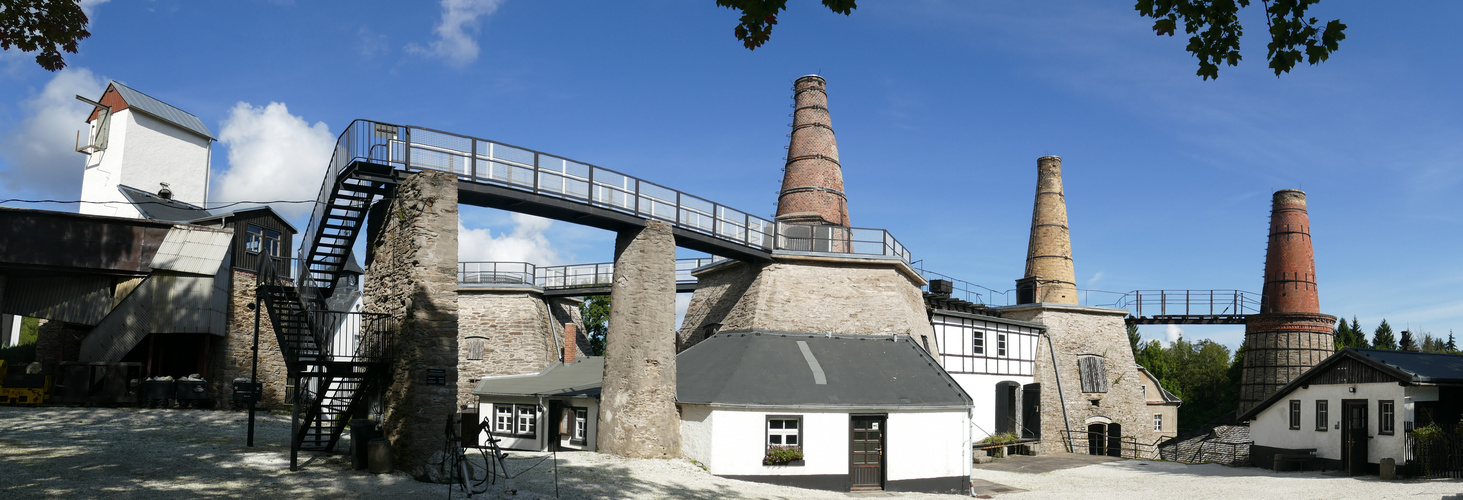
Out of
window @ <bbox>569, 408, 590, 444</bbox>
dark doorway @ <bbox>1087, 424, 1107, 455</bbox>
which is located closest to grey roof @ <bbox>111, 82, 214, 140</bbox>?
window @ <bbox>569, 408, 590, 444</bbox>

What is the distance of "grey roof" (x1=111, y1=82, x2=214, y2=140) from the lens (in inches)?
1313

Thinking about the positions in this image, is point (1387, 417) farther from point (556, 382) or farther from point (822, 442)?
point (556, 382)

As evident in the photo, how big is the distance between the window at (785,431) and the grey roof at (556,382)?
493 centimetres

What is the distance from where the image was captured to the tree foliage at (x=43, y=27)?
9.61 meters

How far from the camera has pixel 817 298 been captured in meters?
24.5

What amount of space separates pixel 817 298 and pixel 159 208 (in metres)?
23.1

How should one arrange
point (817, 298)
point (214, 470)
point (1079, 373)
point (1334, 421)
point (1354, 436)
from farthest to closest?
point (1079, 373) < point (817, 298) < point (1334, 421) < point (1354, 436) < point (214, 470)

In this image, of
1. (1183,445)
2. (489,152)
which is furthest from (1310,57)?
(1183,445)

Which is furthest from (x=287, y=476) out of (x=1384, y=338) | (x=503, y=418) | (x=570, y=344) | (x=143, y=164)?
(x=1384, y=338)

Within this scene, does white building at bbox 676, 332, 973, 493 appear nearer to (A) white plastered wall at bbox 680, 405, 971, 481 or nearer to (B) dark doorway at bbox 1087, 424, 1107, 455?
(A) white plastered wall at bbox 680, 405, 971, 481

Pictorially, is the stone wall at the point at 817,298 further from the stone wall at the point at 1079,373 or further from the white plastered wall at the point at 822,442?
the stone wall at the point at 1079,373

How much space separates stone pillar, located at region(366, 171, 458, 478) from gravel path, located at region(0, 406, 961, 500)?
83 cm

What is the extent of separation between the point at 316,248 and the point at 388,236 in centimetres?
255

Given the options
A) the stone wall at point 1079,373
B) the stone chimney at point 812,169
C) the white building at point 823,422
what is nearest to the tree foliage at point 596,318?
the stone chimney at point 812,169
